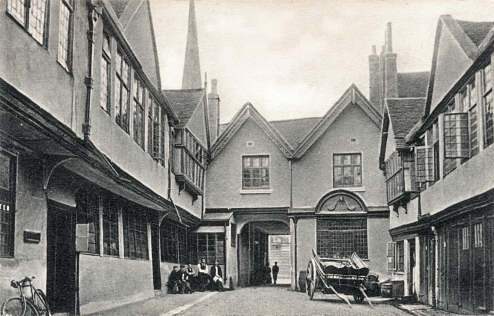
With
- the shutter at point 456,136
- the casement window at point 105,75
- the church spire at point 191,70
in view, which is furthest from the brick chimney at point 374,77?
the church spire at point 191,70

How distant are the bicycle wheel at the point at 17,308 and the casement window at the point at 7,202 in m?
0.71

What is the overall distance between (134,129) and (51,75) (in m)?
6.90

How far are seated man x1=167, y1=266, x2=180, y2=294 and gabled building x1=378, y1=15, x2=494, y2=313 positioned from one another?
26.9 feet

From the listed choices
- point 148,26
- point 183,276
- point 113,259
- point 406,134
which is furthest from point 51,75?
point 406,134

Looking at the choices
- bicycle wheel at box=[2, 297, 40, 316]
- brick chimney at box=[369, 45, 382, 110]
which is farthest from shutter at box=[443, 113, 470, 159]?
brick chimney at box=[369, 45, 382, 110]

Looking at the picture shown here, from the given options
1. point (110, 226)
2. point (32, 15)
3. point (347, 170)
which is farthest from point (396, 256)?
point (32, 15)

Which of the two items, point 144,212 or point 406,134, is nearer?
point 144,212

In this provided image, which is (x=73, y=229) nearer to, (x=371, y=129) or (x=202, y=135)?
(x=202, y=135)

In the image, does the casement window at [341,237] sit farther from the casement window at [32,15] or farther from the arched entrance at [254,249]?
the casement window at [32,15]

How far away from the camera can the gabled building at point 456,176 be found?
535 inches

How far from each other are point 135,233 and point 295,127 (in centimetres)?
1889

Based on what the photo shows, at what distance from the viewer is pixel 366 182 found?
2864 centimetres

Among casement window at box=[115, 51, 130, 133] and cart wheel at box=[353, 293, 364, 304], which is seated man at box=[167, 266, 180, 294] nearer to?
cart wheel at box=[353, 293, 364, 304]

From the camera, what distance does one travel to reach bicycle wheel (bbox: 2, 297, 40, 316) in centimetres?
880
